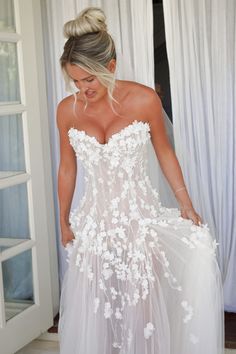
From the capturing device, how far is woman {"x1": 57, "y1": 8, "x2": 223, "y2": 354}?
2.12 meters

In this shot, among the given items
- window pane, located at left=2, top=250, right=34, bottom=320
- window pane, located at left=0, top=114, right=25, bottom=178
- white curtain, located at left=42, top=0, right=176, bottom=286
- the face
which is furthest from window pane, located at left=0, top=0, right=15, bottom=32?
window pane, located at left=2, top=250, right=34, bottom=320

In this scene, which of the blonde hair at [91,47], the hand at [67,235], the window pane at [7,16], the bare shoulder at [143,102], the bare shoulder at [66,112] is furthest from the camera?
the window pane at [7,16]

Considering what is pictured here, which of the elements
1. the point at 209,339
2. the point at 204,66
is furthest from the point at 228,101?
the point at 209,339

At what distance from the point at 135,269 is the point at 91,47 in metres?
0.85

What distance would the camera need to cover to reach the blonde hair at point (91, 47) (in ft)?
6.70

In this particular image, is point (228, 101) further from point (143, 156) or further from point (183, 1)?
point (143, 156)

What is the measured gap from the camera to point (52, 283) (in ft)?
10.9

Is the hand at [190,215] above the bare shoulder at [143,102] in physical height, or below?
below

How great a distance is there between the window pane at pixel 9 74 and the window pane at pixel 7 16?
0.27 feet

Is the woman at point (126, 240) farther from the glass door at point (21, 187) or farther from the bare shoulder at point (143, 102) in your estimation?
the glass door at point (21, 187)

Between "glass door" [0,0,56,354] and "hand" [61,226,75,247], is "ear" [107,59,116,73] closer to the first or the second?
"hand" [61,226,75,247]

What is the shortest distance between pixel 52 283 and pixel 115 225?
4.16 feet

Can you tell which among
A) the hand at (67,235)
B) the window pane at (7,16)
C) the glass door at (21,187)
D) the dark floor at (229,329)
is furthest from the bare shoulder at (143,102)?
the dark floor at (229,329)

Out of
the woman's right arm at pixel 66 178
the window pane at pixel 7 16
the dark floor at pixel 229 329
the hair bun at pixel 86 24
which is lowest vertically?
the dark floor at pixel 229 329
